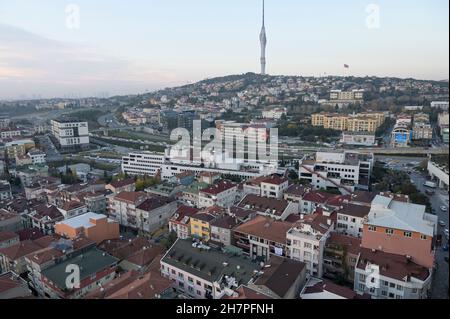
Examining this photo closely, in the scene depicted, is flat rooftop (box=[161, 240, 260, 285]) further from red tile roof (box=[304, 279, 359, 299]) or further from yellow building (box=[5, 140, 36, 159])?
Result: yellow building (box=[5, 140, 36, 159])

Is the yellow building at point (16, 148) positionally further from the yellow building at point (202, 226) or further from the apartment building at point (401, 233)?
the apartment building at point (401, 233)

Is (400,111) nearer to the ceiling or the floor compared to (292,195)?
nearer to the ceiling

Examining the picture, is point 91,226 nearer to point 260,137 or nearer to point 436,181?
point 436,181

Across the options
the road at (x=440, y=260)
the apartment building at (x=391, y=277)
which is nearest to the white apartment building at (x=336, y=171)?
the road at (x=440, y=260)

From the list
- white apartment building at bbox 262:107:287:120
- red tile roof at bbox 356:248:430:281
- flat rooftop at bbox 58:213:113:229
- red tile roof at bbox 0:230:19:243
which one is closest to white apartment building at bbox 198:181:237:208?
flat rooftop at bbox 58:213:113:229

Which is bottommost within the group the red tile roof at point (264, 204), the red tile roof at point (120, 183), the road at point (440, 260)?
the road at point (440, 260)
